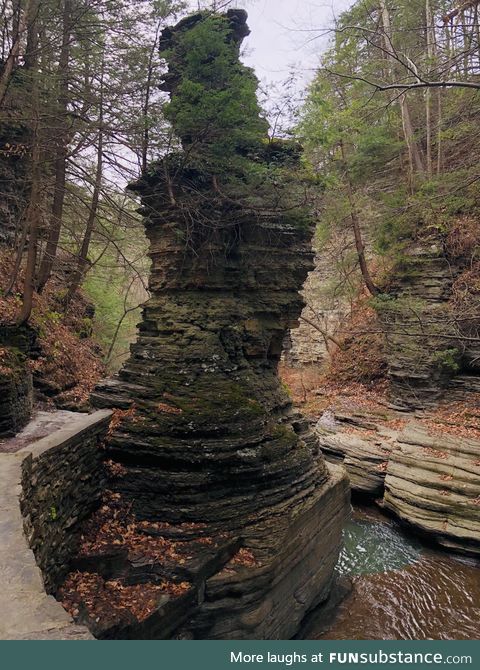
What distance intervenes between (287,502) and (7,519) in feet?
13.7

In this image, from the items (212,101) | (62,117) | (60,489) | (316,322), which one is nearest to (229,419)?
(60,489)

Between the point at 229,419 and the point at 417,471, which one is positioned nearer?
the point at 229,419

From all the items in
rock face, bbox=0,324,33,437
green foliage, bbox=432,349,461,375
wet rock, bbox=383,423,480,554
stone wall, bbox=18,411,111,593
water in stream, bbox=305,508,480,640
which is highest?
green foliage, bbox=432,349,461,375

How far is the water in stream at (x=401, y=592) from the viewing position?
6.48 m

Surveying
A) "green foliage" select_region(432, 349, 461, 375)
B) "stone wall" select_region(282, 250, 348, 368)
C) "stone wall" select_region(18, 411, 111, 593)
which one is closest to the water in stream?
"stone wall" select_region(18, 411, 111, 593)

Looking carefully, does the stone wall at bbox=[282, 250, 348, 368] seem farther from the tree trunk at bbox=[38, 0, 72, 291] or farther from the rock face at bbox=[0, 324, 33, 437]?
the rock face at bbox=[0, 324, 33, 437]

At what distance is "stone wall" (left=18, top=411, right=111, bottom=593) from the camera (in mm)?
4398

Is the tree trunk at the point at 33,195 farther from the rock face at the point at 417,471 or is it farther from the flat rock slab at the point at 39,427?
the rock face at the point at 417,471

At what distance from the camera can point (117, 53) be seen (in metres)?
8.07

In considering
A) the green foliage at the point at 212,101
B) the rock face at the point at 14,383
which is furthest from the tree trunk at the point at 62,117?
the rock face at the point at 14,383

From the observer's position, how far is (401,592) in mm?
7406

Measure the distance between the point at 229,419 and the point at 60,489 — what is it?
2.63m

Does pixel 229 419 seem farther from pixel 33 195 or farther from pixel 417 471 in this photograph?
pixel 417 471

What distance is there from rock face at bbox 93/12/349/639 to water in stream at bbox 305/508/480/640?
2.49ft
